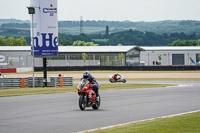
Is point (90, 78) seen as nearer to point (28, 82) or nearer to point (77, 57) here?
point (28, 82)

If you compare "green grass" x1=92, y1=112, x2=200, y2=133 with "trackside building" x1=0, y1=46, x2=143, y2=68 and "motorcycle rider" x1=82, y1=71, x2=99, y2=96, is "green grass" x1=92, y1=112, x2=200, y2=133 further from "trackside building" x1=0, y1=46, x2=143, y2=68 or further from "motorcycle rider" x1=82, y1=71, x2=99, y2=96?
"trackside building" x1=0, y1=46, x2=143, y2=68

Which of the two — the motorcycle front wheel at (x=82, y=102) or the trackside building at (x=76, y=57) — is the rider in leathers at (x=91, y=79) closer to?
the motorcycle front wheel at (x=82, y=102)

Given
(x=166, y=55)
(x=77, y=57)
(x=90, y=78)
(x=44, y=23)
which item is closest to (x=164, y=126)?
(x=90, y=78)

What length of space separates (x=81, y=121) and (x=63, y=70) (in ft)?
235

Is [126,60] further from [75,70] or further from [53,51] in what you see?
[53,51]

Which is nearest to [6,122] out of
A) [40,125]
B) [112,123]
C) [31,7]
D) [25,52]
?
[40,125]

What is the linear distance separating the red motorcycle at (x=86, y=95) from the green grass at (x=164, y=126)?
180 inches

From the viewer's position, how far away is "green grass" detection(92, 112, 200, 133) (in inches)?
496

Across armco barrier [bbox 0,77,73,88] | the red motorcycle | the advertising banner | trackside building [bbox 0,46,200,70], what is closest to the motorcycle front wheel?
the red motorcycle

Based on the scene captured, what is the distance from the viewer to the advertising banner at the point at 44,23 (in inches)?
1606

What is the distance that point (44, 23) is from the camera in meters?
41.0

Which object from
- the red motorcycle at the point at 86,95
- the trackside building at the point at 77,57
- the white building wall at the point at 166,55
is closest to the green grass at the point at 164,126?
the red motorcycle at the point at 86,95

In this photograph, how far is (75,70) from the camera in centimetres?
8838

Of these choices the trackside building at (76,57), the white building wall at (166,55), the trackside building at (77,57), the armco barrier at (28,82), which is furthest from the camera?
the white building wall at (166,55)
